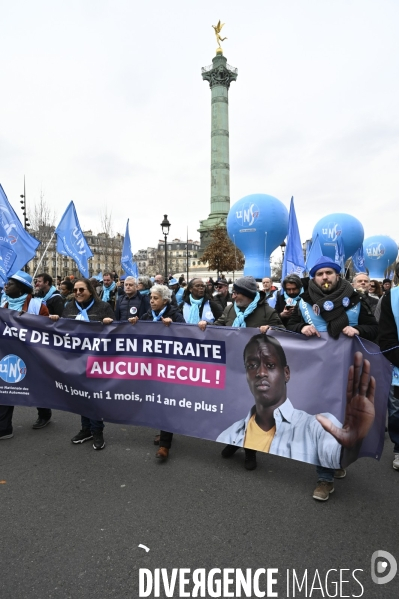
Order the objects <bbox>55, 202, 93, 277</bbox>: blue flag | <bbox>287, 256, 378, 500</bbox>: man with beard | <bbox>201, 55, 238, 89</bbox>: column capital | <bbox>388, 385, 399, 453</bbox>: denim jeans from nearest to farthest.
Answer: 1. <bbox>287, 256, 378, 500</bbox>: man with beard
2. <bbox>388, 385, 399, 453</bbox>: denim jeans
3. <bbox>55, 202, 93, 277</bbox>: blue flag
4. <bbox>201, 55, 238, 89</bbox>: column capital

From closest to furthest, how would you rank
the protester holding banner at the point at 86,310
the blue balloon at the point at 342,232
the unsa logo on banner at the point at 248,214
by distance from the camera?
→ the protester holding banner at the point at 86,310 < the unsa logo on banner at the point at 248,214 < the blue balloon at the point at 342,232

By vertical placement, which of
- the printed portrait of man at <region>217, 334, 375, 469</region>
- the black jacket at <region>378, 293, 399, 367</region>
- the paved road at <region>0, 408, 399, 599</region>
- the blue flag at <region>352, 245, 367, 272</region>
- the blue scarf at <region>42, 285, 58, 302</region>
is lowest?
the paved road at <region>0, 408, 399, 599</region>

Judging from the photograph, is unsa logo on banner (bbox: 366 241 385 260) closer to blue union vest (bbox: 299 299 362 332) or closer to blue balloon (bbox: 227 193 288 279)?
blue balloon (bbox: 227 193 288 279)

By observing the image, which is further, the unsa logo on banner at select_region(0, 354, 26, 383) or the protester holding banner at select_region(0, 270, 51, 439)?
the protester holding banner at select_region(0, 270, 51, 439)

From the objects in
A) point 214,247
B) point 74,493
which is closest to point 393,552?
point 74,493

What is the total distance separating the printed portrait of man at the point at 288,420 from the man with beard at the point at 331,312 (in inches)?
8.5

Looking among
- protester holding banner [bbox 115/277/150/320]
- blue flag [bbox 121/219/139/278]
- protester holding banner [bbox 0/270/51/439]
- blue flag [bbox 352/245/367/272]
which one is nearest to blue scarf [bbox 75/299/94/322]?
protester holding banner [bbox 0/270/51/439]

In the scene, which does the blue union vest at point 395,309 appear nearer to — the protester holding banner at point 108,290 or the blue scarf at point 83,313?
the blue scarf at point 83,313

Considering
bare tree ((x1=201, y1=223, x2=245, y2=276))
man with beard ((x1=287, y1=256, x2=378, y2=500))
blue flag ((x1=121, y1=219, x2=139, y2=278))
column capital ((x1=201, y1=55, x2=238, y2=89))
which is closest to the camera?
man with beard ((x1=287, y1=256, x2=378, y2=500))

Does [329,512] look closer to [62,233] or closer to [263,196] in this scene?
[62,233]

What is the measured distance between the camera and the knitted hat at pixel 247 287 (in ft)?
14.1

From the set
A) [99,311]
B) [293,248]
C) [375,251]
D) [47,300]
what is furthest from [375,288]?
[375,251]

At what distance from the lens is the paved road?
258 cm

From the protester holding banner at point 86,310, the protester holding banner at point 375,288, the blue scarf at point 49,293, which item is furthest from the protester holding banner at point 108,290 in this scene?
the protester holding banner at point 375,288
